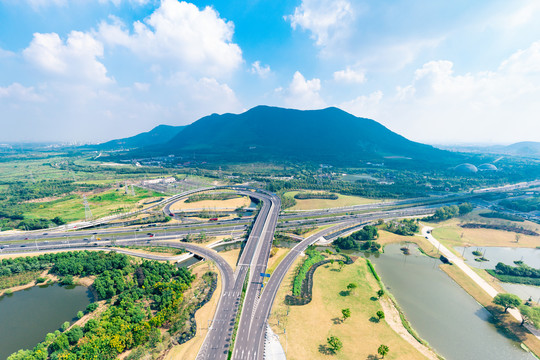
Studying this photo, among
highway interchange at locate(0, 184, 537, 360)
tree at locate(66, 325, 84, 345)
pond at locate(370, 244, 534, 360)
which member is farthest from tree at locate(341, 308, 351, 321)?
tree at locate(66, 325, 84, 345)

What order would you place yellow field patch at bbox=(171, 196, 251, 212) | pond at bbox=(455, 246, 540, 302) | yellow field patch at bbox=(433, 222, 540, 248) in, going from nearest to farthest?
pond at bbox=(455, 246, 540, 302)
yellow field patch at bbox=(433, 222, 540, 248)
yellow field patch at bbox=(171, 196, 251, 212)

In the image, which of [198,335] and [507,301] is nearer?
[198,335]

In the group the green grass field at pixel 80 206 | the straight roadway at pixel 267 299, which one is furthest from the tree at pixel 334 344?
the green grass field at pixel 80 206

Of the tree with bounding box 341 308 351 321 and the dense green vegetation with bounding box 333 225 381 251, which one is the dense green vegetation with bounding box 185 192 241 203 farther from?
the tree with bounding box 341 308 351 321

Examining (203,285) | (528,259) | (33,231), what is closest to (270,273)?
(203,285)

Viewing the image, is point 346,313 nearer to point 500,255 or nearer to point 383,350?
point 383,350

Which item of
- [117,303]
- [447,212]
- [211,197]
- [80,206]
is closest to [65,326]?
[117,303]
